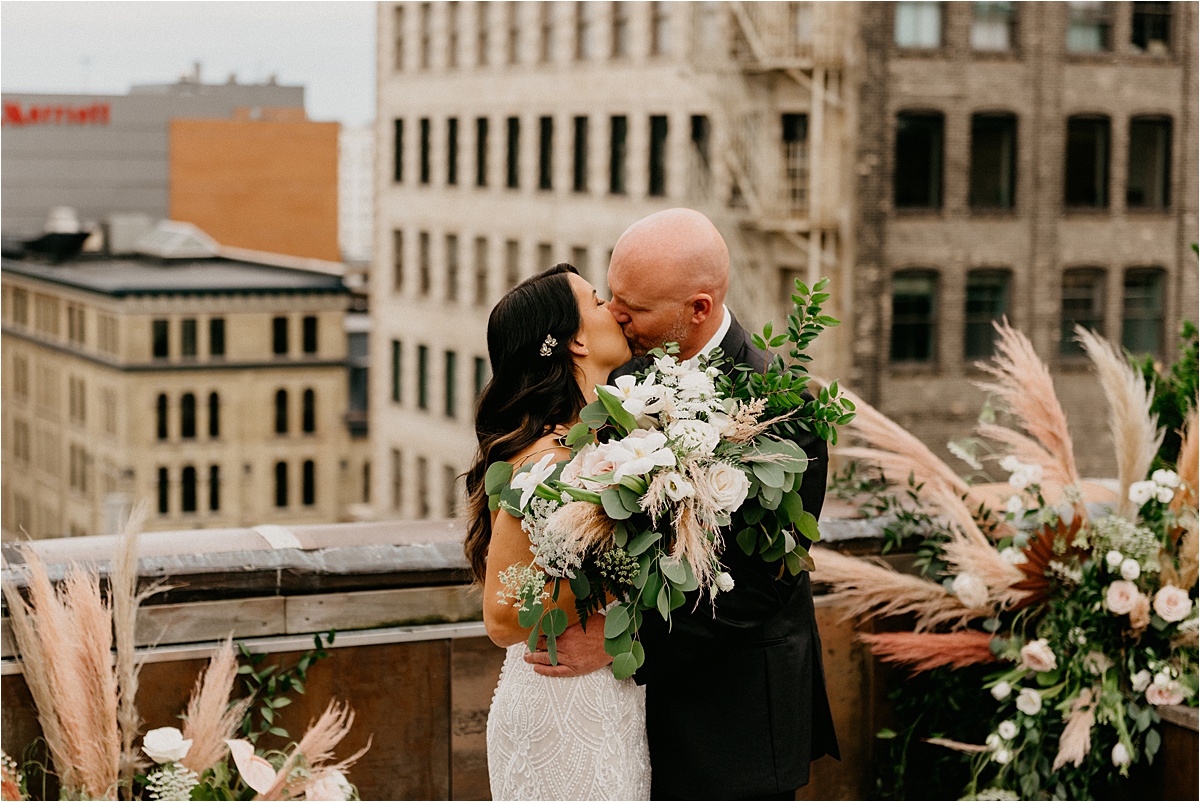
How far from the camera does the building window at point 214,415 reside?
64.0 meters

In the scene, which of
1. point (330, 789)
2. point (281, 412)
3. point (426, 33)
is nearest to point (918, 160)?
point (426, 33)

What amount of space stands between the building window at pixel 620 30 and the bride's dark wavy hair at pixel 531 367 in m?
36.2

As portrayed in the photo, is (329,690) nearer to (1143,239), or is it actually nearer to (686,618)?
(686,618)

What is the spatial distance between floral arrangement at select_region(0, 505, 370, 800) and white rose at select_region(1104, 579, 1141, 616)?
198 cm

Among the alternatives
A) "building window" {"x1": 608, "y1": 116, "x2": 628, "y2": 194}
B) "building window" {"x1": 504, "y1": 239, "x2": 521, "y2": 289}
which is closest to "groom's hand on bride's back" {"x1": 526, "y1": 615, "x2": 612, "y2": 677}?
"building window" {"x1": 608, "y1": 116, "x2": 628, "y2": 194}

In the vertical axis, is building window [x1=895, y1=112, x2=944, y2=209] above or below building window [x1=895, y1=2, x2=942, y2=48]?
below

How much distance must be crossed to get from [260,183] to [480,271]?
61.7 ft

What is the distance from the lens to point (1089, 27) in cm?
3325

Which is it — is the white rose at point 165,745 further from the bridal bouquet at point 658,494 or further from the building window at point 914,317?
the building window at point 914,317

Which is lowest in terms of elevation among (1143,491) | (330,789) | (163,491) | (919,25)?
(163,491)

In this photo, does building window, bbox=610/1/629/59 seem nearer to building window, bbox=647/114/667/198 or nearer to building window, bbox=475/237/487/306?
building window, bbox=647/114/667/198

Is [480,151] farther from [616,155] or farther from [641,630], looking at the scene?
[641,630]

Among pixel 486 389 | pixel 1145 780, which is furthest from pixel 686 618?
pixel 1145 780

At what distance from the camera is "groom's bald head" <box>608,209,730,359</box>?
11.4ft
